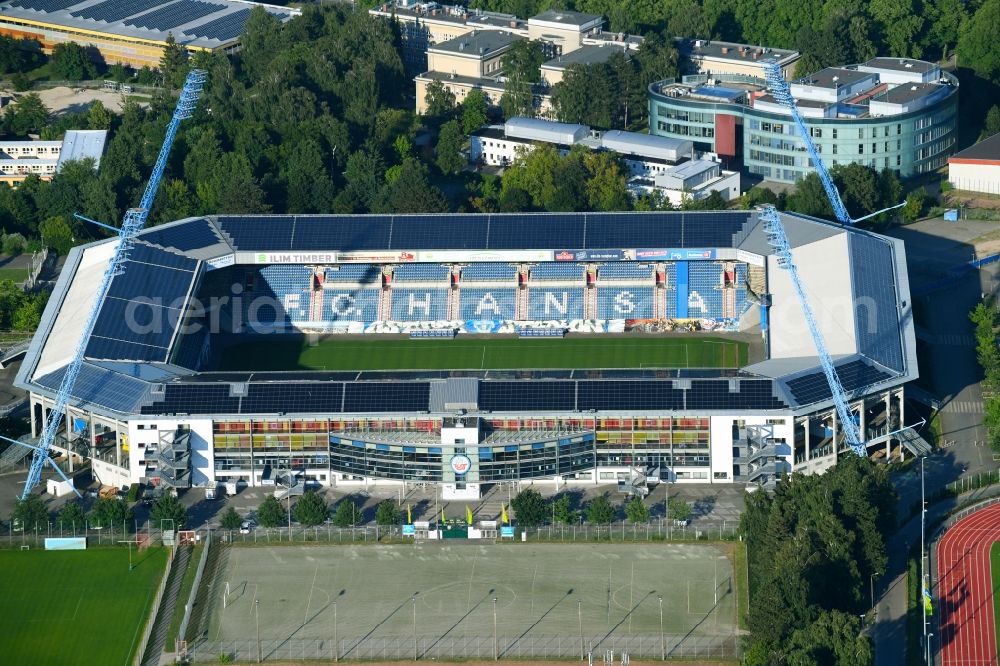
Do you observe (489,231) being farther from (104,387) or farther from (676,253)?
(104,387)

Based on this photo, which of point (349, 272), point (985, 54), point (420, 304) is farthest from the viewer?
point (985, 54)

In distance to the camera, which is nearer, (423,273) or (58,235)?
(423,273)

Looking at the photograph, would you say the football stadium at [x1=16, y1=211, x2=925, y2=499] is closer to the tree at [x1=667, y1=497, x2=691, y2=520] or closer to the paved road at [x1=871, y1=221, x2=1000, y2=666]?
the paved road at [x1=871, y1=221, x2=1000, y2=666]

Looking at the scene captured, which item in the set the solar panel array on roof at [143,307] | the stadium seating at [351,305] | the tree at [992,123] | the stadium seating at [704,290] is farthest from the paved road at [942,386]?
the solar panel array on roof at [143,307]

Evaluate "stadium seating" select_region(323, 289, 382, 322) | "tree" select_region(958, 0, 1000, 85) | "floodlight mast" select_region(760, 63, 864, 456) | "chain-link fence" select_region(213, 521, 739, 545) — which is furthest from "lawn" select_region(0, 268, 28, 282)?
"tree" select_region(958, 0, 1000, 85)

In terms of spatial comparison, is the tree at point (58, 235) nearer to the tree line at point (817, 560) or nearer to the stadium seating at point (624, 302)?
the stadium seating at point (624, 302)

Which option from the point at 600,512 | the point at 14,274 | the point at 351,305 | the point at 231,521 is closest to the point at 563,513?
the point at 600,512
